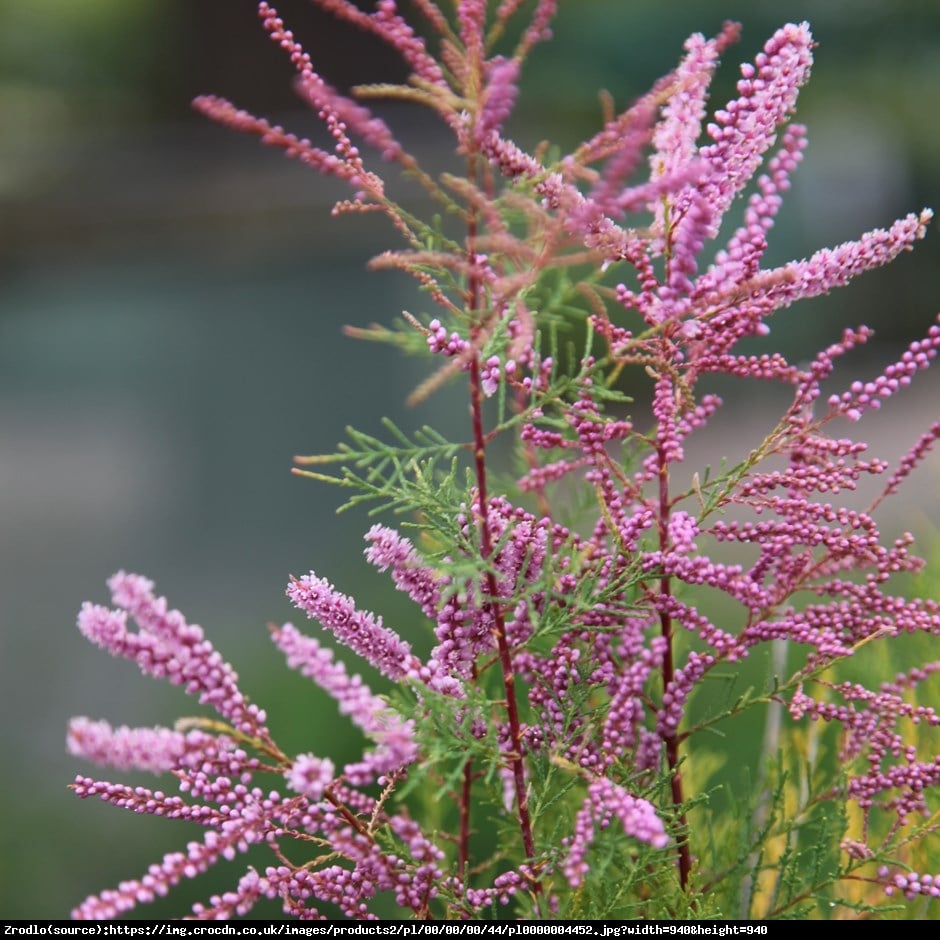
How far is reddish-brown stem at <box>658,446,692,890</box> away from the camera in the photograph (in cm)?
53

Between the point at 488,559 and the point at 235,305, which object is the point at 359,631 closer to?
the point at 488,559

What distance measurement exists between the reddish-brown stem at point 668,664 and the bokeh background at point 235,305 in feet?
5.88

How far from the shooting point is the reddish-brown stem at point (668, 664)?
20.9 inches

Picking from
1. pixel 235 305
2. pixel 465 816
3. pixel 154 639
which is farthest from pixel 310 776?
pixel 235 305

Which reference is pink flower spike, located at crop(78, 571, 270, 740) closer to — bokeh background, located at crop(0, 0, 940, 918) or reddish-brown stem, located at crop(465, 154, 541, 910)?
reddish-brown stem, located at crop(465, 154, 541, 910)

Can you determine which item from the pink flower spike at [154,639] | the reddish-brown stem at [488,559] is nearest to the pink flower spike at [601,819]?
the reddish-brown stem at [488,559]

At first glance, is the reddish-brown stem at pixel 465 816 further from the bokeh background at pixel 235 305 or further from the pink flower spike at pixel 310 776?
the bokeh background at pixel 235 305

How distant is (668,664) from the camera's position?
1.85 ft

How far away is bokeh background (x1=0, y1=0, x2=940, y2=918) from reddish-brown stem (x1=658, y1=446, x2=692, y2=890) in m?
1.79

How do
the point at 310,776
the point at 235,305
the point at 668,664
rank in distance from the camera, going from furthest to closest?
the point at 235,305, the point at 668,664, the point at 310,776

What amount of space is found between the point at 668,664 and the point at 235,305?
3.54 meters

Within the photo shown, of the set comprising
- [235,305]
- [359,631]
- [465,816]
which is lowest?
[465,816]
